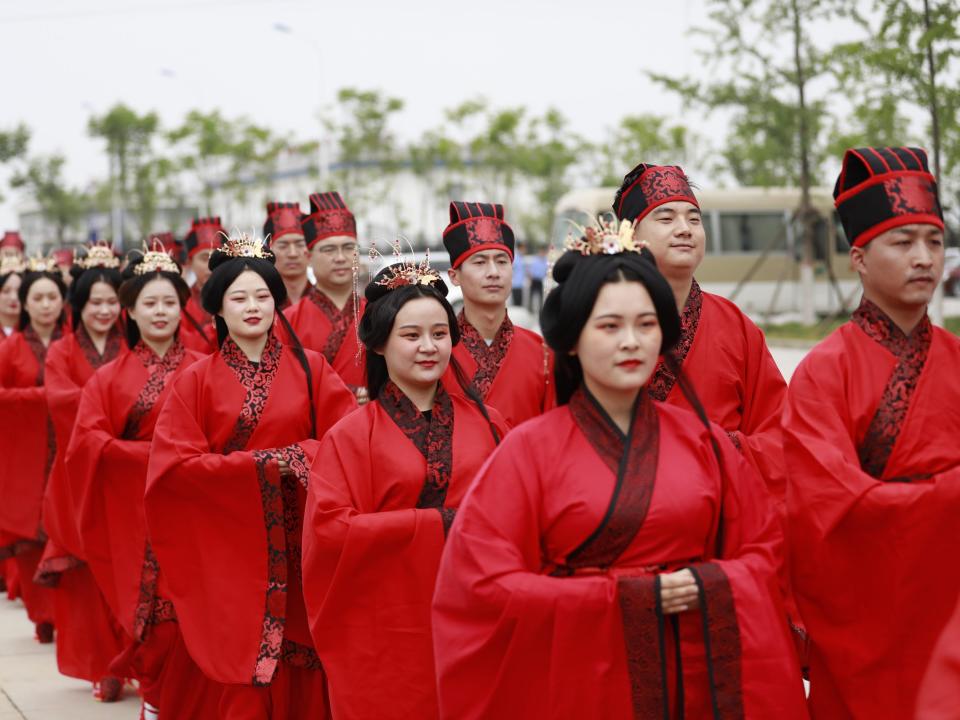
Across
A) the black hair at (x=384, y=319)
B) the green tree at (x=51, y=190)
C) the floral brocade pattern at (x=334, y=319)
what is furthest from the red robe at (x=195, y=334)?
the green tree at (x=51, y=190)

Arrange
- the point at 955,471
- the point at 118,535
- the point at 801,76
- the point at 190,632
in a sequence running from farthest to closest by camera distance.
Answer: the point at 801,76 < the point at 118,535 < the point at 190,632 < the point at 955,471

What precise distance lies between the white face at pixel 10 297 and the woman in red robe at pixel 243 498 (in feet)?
15.2

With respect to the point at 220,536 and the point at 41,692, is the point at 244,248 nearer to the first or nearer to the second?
the point at 220,536

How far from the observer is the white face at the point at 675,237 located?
191 inches

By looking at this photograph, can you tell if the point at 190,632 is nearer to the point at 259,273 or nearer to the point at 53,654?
the point at 259,273

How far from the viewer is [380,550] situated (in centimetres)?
440

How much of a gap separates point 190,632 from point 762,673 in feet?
9.09

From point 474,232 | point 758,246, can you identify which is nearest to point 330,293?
point 474,232

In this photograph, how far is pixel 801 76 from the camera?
20719mm

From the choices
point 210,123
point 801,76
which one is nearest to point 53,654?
point 801,76

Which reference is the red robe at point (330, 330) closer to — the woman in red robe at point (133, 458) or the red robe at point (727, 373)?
the woman in red robe at point (133, 458)

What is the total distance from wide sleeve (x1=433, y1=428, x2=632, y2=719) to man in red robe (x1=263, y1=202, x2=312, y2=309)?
16.0ft

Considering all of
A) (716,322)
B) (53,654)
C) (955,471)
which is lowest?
(53,654)

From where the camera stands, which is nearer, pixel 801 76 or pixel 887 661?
pixel 887 661
